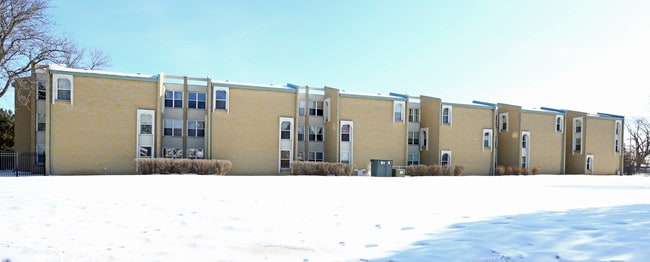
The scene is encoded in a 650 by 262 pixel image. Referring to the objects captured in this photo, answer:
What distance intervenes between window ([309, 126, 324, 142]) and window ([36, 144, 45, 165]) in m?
21.2

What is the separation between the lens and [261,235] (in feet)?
25.1

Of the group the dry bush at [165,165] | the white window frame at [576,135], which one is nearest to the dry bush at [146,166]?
the dry bush at [165,165]

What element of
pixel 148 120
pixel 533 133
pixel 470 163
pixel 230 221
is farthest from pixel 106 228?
pixel 533 133

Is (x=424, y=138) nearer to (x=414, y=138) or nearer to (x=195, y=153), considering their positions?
(x=414, y=138)

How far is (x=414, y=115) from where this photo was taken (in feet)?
127

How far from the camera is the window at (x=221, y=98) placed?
30109 millimetres

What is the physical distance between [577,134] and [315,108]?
109ft

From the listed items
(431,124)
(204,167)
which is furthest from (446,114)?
(204,167)

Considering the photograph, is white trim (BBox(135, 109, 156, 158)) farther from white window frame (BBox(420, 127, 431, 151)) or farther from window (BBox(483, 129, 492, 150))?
window (BBox(483, 129, 492, 150))

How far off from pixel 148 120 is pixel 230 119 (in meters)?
6.13

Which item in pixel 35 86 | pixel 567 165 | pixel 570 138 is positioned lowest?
pixel 567 165

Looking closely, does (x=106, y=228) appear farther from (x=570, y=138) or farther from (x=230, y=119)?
(x=570, y=138)

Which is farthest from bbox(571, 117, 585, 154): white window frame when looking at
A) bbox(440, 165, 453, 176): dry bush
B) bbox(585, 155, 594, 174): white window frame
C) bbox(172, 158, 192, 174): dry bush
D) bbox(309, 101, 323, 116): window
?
bbox(172, 158, 192, 174): dry bush

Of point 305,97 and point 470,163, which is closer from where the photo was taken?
point 305,97
